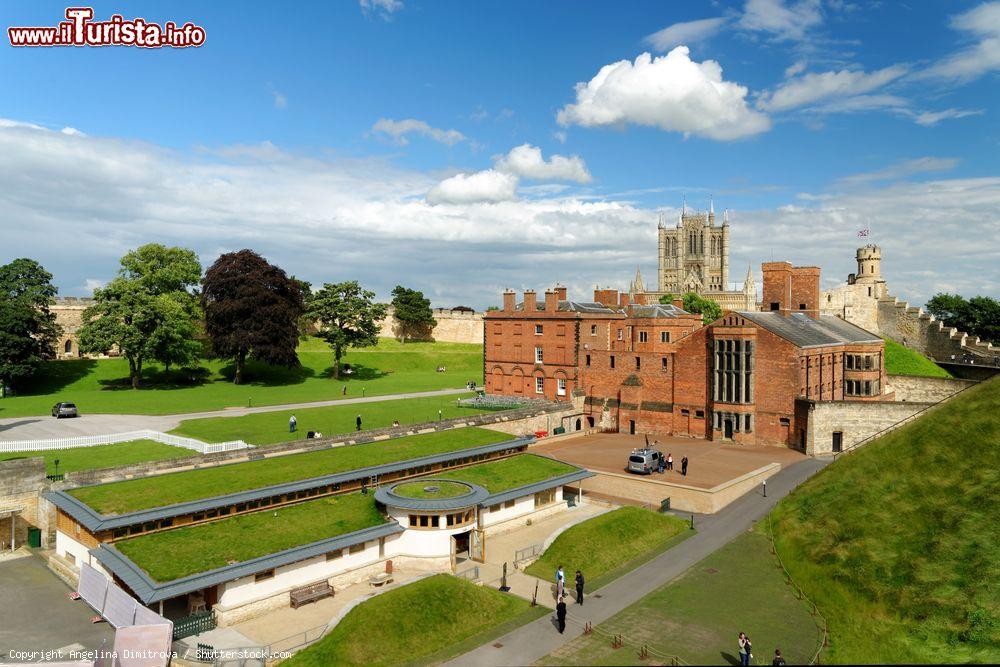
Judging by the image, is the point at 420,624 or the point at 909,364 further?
the point at 909,364

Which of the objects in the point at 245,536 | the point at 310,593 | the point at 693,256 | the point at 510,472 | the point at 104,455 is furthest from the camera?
the point at 693,256

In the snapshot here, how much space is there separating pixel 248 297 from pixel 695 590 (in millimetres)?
55136

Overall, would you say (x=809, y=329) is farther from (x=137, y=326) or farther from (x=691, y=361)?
(x=137, y=326)

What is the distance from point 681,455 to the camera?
140 ft

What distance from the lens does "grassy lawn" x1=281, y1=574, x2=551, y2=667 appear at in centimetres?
1902

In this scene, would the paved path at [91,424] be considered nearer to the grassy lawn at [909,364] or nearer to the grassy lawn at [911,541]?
the grassy lawn at [911,541]

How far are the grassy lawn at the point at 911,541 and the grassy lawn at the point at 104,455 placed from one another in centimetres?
3160

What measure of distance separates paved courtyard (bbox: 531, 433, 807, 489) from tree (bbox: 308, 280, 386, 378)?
34.1m

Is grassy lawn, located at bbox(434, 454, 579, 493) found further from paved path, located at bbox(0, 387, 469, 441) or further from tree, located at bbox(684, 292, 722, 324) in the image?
tree, located at bbox(684, 292, 722, 324)

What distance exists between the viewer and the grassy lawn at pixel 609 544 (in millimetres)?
26062

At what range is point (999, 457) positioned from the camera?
2761cm

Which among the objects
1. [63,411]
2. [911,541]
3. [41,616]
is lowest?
[41,616]

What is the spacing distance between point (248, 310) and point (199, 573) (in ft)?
158

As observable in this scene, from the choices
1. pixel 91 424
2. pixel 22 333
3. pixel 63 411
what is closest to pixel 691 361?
pixel 91 424
